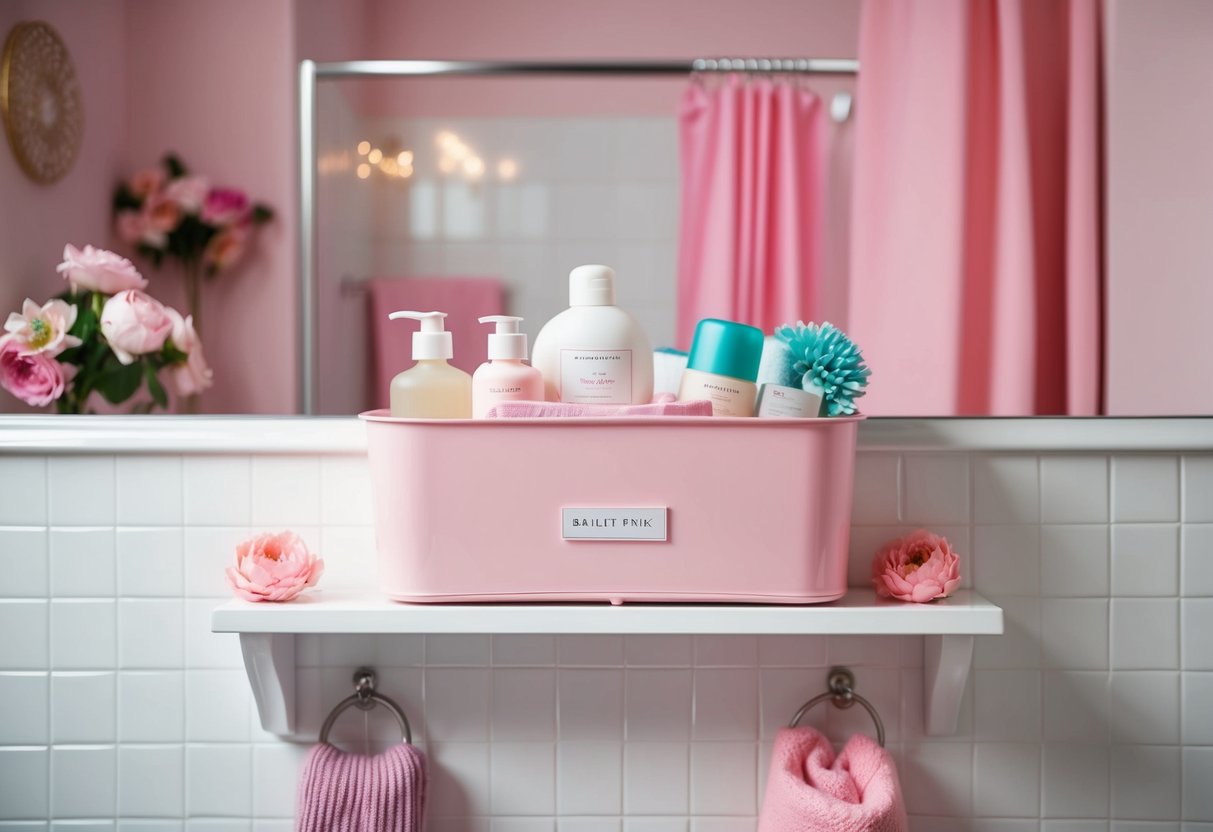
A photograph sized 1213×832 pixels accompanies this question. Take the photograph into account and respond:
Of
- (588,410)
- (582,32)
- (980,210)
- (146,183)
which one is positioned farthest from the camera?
(582,32)

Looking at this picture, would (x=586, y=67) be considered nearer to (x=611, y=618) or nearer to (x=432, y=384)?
(x=432, y=384)

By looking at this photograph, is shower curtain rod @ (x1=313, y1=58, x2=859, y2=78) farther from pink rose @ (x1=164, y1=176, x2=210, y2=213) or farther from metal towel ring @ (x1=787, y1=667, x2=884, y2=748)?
metal towel ring @ (x1=787, y1=667, x2=884, y2=748)

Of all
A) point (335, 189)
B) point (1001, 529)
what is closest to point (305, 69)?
point (335, 189)

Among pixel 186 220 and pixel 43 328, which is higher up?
pixel 186 220

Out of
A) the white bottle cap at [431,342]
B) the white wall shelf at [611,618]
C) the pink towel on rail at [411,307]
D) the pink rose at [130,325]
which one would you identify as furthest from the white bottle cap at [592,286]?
the pink rose at [130,325]

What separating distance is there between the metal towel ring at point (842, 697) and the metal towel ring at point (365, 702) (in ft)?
1.13

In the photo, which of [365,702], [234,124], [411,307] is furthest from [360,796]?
[234,124]

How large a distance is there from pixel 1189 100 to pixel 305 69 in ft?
3.35

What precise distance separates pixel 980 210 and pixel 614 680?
2.15ft

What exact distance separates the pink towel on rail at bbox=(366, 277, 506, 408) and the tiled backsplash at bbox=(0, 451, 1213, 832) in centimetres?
29

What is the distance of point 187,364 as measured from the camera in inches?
33.6

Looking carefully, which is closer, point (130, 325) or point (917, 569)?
point (917, 569)

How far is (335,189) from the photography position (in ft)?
3.65

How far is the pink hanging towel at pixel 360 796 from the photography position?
0.68 meters
